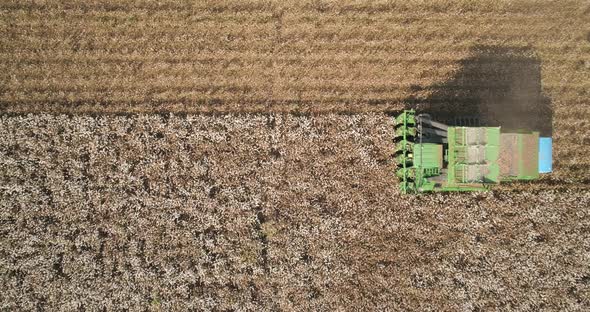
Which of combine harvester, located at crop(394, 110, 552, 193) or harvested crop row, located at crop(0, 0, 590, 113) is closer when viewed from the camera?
combine harvester, located at crop(394, 110, 552, 193)

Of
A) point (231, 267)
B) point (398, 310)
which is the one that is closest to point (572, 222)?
point (398, 310)

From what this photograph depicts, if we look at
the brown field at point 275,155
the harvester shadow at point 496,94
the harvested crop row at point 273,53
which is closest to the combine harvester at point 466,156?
the brown field at point 275,155

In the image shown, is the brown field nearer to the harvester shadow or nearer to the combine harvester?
the harvester shadow

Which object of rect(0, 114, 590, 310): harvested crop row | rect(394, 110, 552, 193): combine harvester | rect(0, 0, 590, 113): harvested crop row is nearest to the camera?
rect(394, 110, 552, 193): combine harvester

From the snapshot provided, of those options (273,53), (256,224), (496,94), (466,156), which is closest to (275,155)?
(256,224)

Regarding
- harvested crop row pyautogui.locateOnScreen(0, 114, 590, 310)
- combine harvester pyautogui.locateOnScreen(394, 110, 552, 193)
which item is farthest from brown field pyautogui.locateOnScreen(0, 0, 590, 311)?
combine harvester pyautogui.locateOnScreen(394, 110, 552, 193)

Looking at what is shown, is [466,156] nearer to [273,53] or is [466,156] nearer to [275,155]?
[275,155]

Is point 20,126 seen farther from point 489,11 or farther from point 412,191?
point 489,11

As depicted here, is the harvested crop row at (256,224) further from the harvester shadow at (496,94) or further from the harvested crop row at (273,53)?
the harvester shadow at (496,94)
